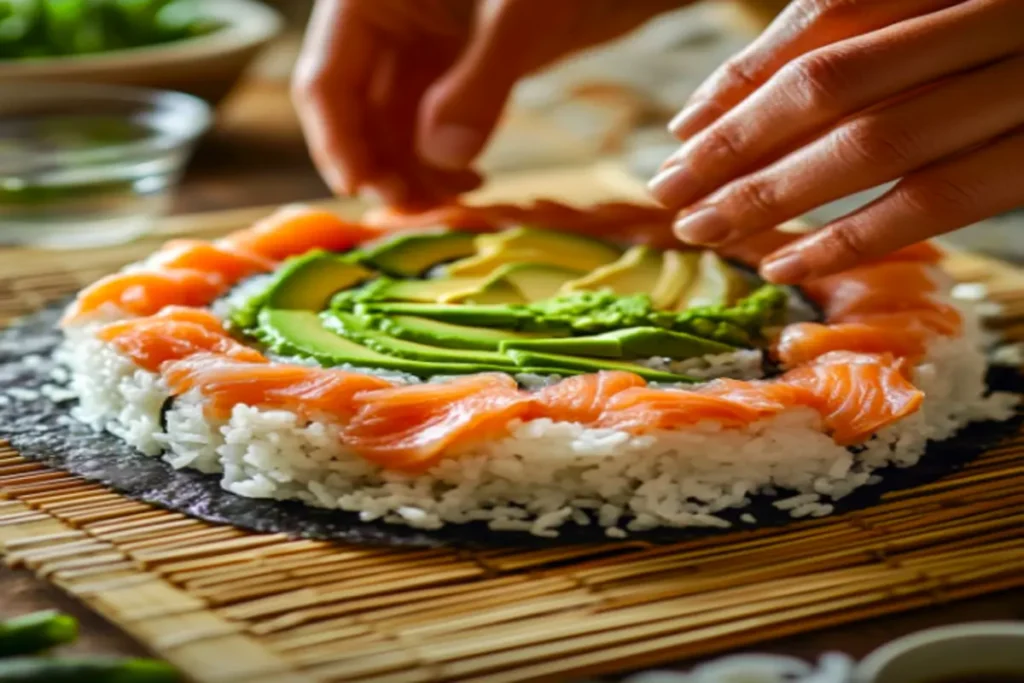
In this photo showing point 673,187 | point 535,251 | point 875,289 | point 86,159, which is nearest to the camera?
point 673,187

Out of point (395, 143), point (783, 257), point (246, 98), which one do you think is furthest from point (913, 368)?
point (246, 98)

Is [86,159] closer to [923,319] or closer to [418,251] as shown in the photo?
[418,251]

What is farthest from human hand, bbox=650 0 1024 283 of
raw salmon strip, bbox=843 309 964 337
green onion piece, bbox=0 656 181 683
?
green onion piece, bbox=0 656 181 683

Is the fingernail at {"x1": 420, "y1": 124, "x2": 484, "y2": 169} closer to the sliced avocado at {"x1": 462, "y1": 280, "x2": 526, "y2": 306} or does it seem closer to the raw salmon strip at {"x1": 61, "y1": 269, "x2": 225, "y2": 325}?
the sliced avocado at {"x1": 462, "y1": 280, "x2": 526, "y2": 306}

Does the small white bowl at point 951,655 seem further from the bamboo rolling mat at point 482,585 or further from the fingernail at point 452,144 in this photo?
the fingernail at point 452,144

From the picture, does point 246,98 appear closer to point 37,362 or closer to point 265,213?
point 265,213

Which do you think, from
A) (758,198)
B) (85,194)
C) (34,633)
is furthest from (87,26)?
(34,633)

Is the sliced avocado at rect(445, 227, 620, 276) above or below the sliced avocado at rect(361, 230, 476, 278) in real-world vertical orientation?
above
